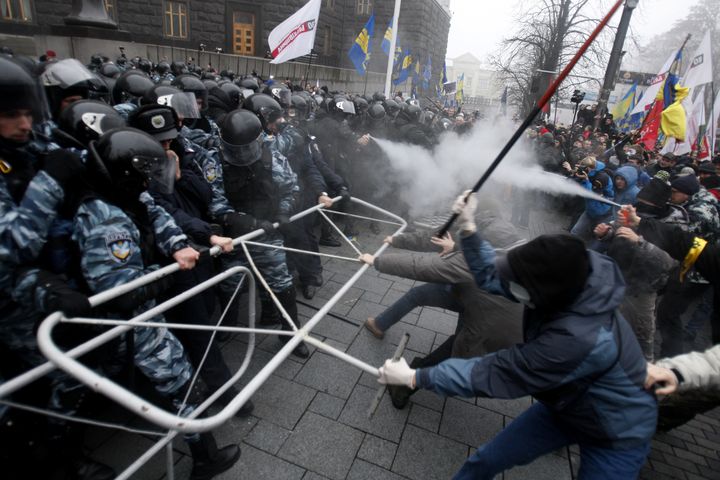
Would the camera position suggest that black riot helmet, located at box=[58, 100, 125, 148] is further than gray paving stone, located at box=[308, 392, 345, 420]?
No

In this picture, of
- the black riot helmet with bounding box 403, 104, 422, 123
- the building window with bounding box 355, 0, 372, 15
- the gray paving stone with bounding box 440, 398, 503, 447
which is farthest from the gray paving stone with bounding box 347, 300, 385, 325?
the building window with bounding box 355, 0, 372, 15

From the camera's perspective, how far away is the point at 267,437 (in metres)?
2.81

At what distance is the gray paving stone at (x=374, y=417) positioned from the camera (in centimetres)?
297

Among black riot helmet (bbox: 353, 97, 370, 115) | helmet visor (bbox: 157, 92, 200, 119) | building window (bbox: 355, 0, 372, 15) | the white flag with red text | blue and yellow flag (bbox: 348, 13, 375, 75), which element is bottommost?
helmet visor (bbox: 157, 92, 200, 119)

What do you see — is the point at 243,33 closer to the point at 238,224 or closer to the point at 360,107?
the point at 360,107

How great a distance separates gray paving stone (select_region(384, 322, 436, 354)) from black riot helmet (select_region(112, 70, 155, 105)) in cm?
426

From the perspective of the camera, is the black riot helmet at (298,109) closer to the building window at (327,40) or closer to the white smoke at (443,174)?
the white smoke at (443,174)

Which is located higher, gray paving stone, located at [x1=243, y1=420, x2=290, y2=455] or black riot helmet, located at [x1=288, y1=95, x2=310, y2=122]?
black riot helmet, located at [x1=288, y1=95, x2=310, y2=122]

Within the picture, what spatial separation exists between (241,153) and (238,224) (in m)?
0.62

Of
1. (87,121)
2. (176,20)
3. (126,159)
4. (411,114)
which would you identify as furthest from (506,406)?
(176,20)

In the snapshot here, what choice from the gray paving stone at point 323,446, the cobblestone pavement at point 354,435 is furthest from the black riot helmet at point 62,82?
the gray paving stone at point 323,446

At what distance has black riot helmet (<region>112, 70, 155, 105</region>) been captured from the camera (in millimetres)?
5070

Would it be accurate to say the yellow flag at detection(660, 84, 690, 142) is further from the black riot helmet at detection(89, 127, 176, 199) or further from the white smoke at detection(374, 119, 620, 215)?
the black riot helmet at detection(89, 127, 176, 199)

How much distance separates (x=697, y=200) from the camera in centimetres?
447
